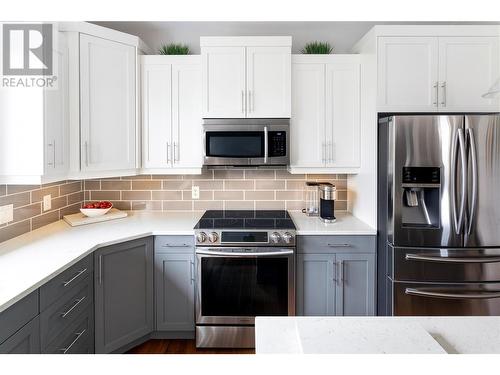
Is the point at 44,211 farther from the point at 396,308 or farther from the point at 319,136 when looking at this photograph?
the point at 396,308

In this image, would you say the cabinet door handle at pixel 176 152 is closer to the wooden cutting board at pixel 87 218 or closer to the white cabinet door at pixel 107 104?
the white cabinet door at pixel 107 104

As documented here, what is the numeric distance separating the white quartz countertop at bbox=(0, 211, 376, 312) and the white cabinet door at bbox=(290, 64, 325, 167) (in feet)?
1.68

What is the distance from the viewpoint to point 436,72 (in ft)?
7.62

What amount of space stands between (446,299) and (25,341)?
7.43ft

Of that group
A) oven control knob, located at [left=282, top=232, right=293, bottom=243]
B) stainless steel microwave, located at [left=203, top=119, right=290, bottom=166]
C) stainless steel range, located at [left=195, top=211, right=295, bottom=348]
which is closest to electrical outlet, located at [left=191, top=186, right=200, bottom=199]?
stainless steel microwave, located at [left=203, top=119, right=290, bottom=166]

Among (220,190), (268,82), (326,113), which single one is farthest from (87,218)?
(326,113)

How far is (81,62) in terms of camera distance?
224 cm

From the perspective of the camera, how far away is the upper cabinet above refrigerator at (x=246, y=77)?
2.50 meters

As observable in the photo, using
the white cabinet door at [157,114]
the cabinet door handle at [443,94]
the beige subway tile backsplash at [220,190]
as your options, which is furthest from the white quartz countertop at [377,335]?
the beige subway tile backsplash at [220,190]

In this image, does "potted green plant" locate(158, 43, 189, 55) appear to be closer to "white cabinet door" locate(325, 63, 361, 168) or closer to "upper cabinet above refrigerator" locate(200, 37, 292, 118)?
"upper cabinet above refrigerator" locate(200, 37, 292, 118)

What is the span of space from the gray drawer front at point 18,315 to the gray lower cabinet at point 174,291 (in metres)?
0.99

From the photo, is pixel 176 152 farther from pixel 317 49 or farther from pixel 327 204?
→ pixel 317 49
